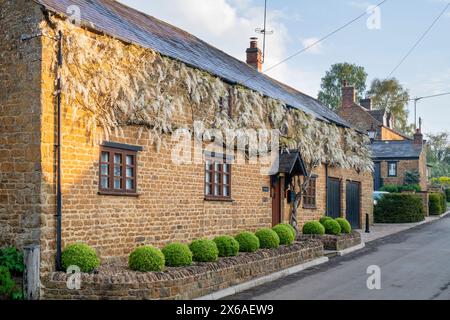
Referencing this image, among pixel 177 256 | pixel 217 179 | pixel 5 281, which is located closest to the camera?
pixel 5 281

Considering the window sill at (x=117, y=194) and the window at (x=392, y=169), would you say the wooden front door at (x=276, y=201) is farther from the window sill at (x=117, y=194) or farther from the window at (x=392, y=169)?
the window at (x=392, y=169)

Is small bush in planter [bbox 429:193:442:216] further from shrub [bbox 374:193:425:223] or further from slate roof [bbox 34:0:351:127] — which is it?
slate roof [bbox 34:0:351:127]

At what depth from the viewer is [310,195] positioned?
2259 centimetres

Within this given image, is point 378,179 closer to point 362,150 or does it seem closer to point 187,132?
point 362,150

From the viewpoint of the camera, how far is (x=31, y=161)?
10.3 metres

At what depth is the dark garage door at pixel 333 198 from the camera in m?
24.7

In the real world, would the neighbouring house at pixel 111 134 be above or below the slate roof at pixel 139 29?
below

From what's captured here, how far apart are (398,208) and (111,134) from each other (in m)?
23.9

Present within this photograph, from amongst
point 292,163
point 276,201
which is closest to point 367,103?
point 276,201

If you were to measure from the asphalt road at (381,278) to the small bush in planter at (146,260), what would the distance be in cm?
175

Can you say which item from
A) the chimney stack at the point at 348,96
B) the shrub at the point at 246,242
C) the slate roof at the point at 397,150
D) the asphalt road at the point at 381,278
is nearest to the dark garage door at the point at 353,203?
the asphalt road at the point at 381,278

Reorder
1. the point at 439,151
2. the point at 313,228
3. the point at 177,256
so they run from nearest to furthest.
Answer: the point at 177,256 → the point at 313,228 → the point at 439,151

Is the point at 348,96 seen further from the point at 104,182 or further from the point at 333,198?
the point at 104,182
